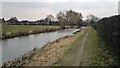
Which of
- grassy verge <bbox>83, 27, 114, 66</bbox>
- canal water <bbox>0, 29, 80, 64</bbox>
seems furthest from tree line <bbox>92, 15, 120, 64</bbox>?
canal water <bbox>0, 29, 80, 64</bbox>

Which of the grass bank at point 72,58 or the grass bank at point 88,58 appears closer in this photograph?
the grass bank at point 88,58

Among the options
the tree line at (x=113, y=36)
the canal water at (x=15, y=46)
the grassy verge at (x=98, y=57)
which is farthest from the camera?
the canal water at (x=15, y=46)

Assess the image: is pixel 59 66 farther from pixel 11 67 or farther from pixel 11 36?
pixel 11 36

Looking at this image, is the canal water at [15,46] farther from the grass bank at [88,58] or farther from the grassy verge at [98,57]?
the grassy verge at [98,57]

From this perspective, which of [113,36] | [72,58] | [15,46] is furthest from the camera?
[15,46]

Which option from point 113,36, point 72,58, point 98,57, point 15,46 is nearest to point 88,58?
point 98,57

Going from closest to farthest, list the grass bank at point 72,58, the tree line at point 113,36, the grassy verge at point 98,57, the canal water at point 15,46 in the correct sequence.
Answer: the tree line at point 113,36 < the grassy verge at point 98,57 < the grass bank at point 72,58 < the canal water at point 15,46

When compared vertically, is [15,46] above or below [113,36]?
below

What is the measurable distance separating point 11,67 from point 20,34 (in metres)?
29.5

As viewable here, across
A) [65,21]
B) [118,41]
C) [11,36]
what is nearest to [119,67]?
[118,41]

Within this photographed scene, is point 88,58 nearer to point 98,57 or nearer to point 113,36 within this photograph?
point 98,57

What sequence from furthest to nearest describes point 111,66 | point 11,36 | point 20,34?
point 20,34 → point 11,36 → point 111,66

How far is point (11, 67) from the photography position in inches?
509

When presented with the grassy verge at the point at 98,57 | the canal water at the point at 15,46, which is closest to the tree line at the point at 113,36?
the grassy verge at the point at 98,57
